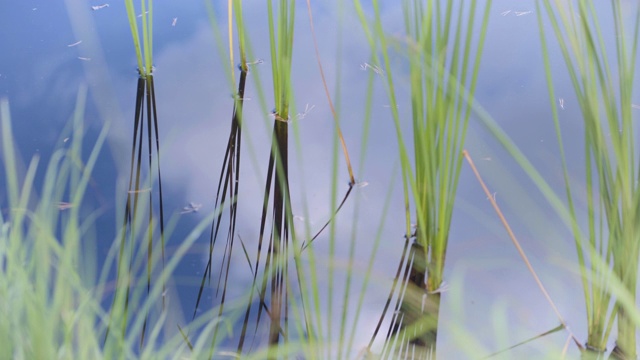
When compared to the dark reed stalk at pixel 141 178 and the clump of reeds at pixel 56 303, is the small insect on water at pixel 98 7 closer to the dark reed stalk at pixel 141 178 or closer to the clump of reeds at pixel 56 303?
the dark reed stalk at pixel 141 178

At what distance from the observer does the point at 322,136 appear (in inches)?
47.3

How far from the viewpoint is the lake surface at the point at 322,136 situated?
939 mm

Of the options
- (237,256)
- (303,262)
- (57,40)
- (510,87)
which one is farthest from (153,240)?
(510,87)

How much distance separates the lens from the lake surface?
3.08ft

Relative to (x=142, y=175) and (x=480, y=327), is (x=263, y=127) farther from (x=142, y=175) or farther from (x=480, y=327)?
(x=480, y=327)

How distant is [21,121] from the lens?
4.00ft

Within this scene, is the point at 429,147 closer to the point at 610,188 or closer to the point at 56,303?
the point at 610,188

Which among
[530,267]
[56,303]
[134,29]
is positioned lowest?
[530,267]

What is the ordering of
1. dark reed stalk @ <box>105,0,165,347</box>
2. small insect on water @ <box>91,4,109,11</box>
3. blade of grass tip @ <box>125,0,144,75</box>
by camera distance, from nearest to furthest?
dark reed stalk @ <box>105,0,165,347</box> < blade of grass tip @ <box>125,0,144,75</box> < small insect on water @ <box>91,4,109,11</box>

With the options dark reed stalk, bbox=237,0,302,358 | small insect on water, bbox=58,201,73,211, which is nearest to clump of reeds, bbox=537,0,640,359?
dark reed stalk, bbox=237,0,302,358

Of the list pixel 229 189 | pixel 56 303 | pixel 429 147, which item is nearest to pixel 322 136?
pixel 229 189

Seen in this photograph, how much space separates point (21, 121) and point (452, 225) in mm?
888

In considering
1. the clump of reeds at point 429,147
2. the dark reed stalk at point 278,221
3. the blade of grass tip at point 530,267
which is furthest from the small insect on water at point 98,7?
the blade of grass tip at point 530,267

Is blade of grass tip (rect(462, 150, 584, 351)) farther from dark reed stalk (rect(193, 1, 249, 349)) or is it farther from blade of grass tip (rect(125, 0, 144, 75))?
blade of grass tip (rect(125, 0, 144, 75))
